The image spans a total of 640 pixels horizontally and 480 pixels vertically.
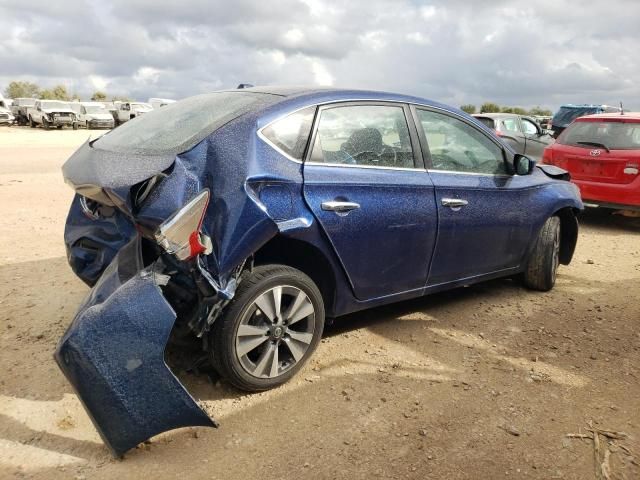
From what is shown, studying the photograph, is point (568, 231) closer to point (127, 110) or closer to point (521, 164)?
point (521, 164)

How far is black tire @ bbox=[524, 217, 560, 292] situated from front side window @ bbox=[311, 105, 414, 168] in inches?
71.0

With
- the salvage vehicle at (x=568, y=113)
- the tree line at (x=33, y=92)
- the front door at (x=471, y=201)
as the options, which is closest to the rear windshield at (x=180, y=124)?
the front door at (x=471, y=201)

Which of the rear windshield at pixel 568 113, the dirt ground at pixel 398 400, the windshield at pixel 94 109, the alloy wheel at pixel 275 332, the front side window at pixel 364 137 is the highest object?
the windshield at pixel 94 109

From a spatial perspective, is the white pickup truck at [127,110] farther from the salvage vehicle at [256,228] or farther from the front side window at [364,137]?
the front side window at [364,137]

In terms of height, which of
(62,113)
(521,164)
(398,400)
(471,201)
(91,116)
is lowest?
(398,400)

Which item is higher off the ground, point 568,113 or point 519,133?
point 568,113

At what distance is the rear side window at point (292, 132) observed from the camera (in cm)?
313

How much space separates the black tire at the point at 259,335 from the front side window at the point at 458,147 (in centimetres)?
139

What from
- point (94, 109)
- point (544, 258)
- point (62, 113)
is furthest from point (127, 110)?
point (544, 258)

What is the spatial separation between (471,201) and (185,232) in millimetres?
2289

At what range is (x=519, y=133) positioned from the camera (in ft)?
40.8

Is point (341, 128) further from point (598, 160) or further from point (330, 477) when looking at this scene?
point (598, 160)

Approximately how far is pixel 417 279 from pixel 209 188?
5.79 feet

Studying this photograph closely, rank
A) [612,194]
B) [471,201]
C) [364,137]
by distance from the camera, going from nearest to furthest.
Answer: [364,137]
[471,201]
[612,194]
